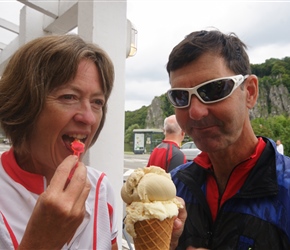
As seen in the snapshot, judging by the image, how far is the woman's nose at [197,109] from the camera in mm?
1535

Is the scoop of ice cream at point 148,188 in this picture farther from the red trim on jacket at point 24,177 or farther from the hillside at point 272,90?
the hillside at point 272,90

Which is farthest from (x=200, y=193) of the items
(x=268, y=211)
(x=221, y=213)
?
(x=268, y=211)

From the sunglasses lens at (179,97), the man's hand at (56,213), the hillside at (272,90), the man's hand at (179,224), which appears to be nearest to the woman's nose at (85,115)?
the man's hand at (56,213)

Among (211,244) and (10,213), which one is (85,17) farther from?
(211,244)

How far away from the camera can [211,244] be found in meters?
1.45

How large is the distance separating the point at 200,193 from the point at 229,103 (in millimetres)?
573

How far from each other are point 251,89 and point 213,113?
0.36 meters

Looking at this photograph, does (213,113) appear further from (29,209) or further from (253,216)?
(29,209)

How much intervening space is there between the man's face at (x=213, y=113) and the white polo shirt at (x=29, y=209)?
2.17ft

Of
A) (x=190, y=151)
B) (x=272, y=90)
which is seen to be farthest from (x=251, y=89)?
(x=272, y=90)

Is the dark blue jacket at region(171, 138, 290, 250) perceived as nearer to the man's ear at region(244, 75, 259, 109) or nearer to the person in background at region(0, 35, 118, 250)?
the man's ear at region(244, 75, 259, 109)

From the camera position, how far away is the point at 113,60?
332 cm

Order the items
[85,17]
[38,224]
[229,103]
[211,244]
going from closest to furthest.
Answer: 1. [38,224]
2. [211,244]
3. [229,103]
4. [85,17]

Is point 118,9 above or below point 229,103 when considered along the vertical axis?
above
